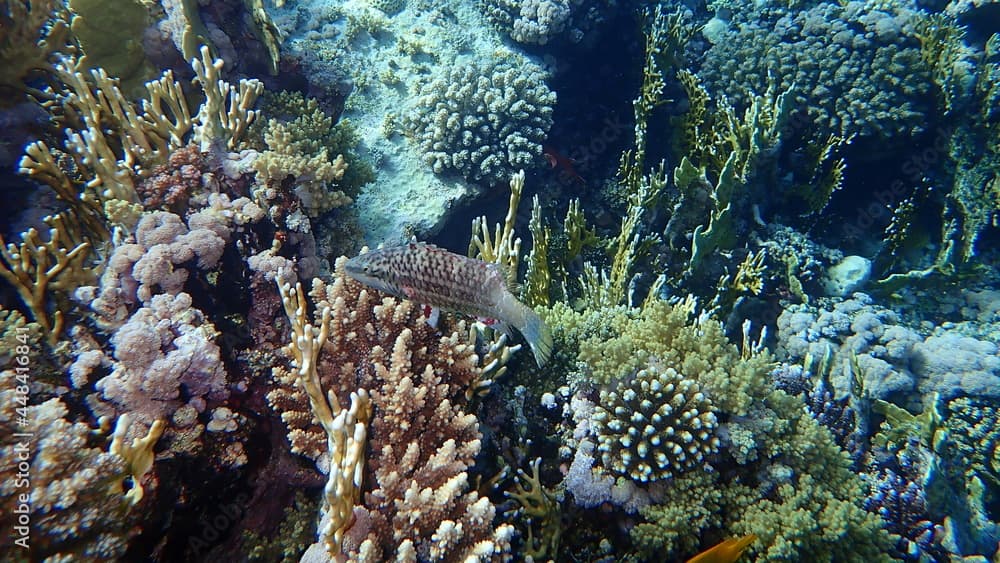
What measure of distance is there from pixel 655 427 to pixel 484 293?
1.46m

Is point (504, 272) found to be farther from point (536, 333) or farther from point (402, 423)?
point (402, 423)

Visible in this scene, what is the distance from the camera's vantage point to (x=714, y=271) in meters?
6.29

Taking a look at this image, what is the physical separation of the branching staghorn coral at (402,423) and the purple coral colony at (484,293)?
0.02 m

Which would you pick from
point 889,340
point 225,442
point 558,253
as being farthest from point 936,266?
point 225,442

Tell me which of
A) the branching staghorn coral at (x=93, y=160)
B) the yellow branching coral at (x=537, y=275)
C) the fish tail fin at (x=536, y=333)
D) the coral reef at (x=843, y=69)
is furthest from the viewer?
the coral reef at (x=843, y=69)

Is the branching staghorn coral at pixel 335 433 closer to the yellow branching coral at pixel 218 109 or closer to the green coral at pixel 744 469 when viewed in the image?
the green coral at pixel 744 469

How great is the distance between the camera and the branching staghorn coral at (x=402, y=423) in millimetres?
2502

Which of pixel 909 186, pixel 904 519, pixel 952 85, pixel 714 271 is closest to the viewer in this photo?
pixel 904 519

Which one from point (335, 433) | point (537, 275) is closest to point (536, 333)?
point (335, 433)

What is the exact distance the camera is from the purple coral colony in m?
2.76

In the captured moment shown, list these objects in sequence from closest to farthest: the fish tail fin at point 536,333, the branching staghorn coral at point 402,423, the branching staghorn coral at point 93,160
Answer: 1. the branching staghorn coral at point 402,423
2. the fish tail fin at point 536,333
3. the branching staghorn coral at point 93,160

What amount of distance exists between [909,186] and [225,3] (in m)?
9.80

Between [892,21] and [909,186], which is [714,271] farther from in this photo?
[892,21]

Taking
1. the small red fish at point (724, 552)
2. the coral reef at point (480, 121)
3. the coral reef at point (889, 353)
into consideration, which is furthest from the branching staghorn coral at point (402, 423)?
the coral reef at point (889, 353)
